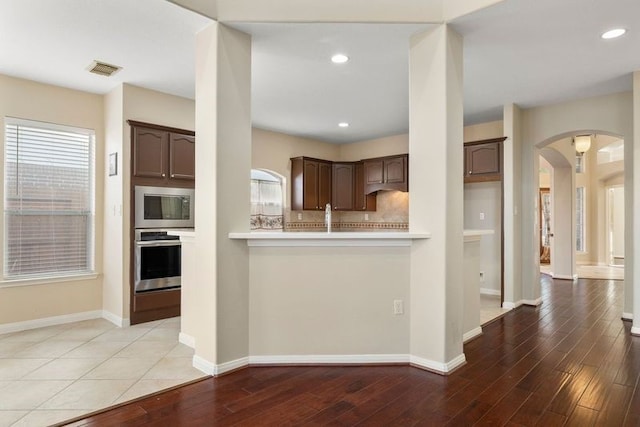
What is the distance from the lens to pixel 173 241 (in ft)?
15.2

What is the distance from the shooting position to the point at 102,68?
3826 mm

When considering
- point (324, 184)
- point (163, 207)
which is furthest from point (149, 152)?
point (324, 184)

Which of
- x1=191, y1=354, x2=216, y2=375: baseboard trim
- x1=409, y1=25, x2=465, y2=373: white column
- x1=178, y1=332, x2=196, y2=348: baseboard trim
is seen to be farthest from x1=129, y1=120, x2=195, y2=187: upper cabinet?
x1=409, y1=25, x2=465, y2=373: white column

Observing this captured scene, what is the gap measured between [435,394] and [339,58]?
2965 millimetres

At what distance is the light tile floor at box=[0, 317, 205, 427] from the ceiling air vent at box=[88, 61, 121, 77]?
2.69m

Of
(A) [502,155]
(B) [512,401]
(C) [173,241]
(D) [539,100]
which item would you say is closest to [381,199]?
(A) [502,155]

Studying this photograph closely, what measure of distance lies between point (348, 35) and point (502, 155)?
10.4ft

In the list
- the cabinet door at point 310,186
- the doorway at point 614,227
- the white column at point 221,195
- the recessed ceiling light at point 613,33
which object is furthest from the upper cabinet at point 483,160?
the doorway at point 614,227

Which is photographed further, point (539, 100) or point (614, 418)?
point (539, 100)

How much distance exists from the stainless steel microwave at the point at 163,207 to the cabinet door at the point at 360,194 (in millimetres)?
3478

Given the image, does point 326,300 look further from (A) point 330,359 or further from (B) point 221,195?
(B) point 221,195

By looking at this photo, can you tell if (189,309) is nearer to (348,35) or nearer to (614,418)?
(348,35)

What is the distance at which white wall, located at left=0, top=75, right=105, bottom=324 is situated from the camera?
402 centimetres

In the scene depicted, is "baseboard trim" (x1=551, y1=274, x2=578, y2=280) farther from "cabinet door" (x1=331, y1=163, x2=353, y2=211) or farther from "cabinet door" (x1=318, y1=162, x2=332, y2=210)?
"cabinet door" (x1=318, y1=162, x2=332, y2=210)
